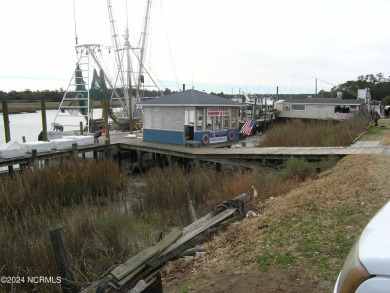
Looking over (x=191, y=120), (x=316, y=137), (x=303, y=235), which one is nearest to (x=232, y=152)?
(x=191, y=120)

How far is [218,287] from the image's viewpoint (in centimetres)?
443

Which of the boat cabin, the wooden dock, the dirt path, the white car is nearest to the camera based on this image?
the white car

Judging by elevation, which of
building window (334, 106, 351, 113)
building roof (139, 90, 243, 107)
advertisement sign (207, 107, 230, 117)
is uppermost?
building roof (139, 90, 243, 107)

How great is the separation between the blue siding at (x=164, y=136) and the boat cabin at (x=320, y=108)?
24.7 m

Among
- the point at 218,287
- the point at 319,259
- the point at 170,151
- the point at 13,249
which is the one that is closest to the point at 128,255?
the point at 13,249

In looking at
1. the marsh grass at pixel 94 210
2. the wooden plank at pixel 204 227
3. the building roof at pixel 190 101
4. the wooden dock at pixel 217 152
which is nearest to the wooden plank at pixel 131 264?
the wooden plank at pixel 204 227

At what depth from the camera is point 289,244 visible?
542cm

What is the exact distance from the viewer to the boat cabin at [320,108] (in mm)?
40344

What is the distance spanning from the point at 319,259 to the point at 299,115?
41457mm

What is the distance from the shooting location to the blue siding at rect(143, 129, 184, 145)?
65.1 feet

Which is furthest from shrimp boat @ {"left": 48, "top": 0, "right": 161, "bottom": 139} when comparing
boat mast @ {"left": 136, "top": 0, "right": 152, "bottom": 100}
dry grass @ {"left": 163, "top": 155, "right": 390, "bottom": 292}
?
dry grass @ {"left": 163, "top": 155, "right": 390, "bottom": 292}

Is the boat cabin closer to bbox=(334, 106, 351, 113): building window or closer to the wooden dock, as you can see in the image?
bbox=(334, 106, 351, 113): building window

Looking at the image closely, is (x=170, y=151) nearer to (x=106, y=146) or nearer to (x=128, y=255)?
(x=106, y=146)

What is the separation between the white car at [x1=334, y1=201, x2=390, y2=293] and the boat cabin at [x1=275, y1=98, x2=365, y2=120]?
3919 centimetres
